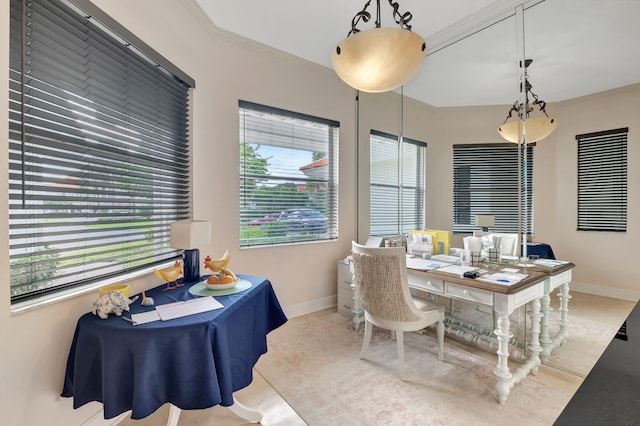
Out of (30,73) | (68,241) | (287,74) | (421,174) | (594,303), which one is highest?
(287,74)

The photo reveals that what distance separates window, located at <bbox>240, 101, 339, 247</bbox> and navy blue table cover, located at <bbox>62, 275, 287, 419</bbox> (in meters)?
1.59

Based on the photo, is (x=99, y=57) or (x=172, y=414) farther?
(x=99, y=57)

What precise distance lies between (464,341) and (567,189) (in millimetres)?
1506

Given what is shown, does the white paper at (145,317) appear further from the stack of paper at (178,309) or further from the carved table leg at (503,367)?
the carved table leg at (503,367)

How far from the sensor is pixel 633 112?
176 centimetres

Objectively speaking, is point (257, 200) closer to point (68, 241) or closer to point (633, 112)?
point (68, 241)

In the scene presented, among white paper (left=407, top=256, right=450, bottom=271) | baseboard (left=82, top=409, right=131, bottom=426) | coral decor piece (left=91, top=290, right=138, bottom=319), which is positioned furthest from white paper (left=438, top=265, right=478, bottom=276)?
baseboard (left=82, top=409, right=131, bottom=426)

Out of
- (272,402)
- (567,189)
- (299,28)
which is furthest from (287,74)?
(272,402)

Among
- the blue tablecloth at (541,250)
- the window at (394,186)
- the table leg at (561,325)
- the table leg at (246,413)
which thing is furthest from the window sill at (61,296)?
the table leg at (561,325)

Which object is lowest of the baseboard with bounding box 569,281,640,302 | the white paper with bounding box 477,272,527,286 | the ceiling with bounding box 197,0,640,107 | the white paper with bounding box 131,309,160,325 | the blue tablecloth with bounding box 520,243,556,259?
the baseboard with bounding box 569,281,640,302

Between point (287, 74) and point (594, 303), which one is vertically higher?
point (287, 74)

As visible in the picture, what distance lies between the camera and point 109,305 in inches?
51.3

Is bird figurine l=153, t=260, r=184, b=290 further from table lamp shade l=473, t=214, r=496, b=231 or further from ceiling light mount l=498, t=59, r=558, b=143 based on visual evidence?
ceiling light mount l=498, t=59, r=558, b=143

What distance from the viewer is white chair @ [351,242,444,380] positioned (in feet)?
6.22
